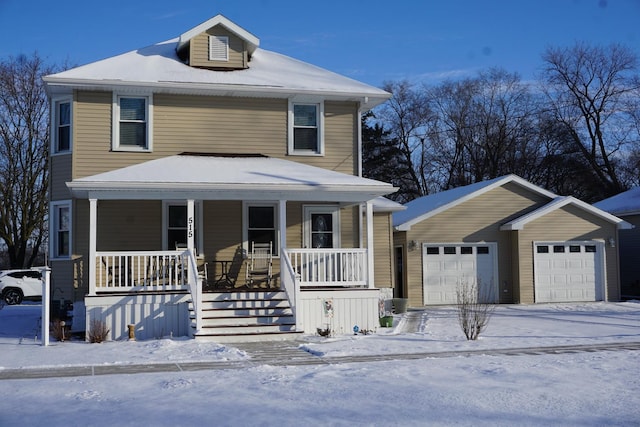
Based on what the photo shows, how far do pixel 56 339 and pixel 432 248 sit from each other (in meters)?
12.1

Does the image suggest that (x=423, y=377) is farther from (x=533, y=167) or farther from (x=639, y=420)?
(x=533, y=167)

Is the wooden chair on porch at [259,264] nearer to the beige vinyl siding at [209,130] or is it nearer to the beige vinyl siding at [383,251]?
the beige vinyl siding at [209,130]

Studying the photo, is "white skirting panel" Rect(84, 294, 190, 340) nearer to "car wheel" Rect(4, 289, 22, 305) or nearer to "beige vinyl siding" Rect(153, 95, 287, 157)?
"beige vinyl siding" Rect(153, 95, 287, 157)

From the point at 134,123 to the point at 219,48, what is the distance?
3.20m

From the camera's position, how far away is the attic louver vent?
18997mm

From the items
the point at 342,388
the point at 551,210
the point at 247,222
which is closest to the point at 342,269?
the point at 247,222

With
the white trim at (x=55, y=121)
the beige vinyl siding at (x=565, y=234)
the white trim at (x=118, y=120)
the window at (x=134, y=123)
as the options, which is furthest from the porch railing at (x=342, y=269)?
the beige vinyl siding at (x=565, y=234)

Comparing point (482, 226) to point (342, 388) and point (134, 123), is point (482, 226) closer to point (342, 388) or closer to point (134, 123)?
point (134, 123)

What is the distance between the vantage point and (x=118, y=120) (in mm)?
17578

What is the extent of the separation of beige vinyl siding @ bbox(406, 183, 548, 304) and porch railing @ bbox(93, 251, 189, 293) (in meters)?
8.36

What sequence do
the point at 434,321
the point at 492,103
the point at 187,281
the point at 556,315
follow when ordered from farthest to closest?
the point at 492,103, the point at 556,315, the point at 434,321, the point at 187,281

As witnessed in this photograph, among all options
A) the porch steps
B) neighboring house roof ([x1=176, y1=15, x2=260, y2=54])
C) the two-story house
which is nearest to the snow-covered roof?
the two-story house

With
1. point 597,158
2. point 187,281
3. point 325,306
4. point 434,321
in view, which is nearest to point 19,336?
point 187,281

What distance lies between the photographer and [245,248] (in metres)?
17.9
